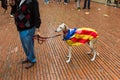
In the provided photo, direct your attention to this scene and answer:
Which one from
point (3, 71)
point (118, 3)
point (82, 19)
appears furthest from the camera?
point (118, 3)

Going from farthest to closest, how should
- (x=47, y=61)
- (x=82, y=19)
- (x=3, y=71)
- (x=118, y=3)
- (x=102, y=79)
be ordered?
(x=118, y=3) → (x=82, y=19) → (x=47, y=61) → (x=3, y=71) → (x=102, y=79)

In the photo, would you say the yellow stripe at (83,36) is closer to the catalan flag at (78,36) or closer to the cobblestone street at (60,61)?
the catalan flag at (78,36)

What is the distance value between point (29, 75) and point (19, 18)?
1.12 meters

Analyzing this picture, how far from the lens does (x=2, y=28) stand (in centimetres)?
916

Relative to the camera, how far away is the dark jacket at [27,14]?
15.2 ft

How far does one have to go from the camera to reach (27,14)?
15.3ft

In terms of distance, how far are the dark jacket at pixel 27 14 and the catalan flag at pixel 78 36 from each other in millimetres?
834

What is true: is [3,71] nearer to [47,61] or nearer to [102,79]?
[47,61]

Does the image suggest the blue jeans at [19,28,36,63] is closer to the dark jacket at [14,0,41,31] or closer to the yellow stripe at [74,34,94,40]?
the dark jacket at [14,0,41,31]

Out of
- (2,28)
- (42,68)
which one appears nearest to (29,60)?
(42,68)

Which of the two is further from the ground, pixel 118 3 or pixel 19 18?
pixel 19 18

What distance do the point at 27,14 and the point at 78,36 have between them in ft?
4.04

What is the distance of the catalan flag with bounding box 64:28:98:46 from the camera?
205 inches

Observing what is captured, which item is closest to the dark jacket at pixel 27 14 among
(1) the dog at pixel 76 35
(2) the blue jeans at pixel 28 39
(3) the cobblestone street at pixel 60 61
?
(2) the blue jeans at pixel 28 39
